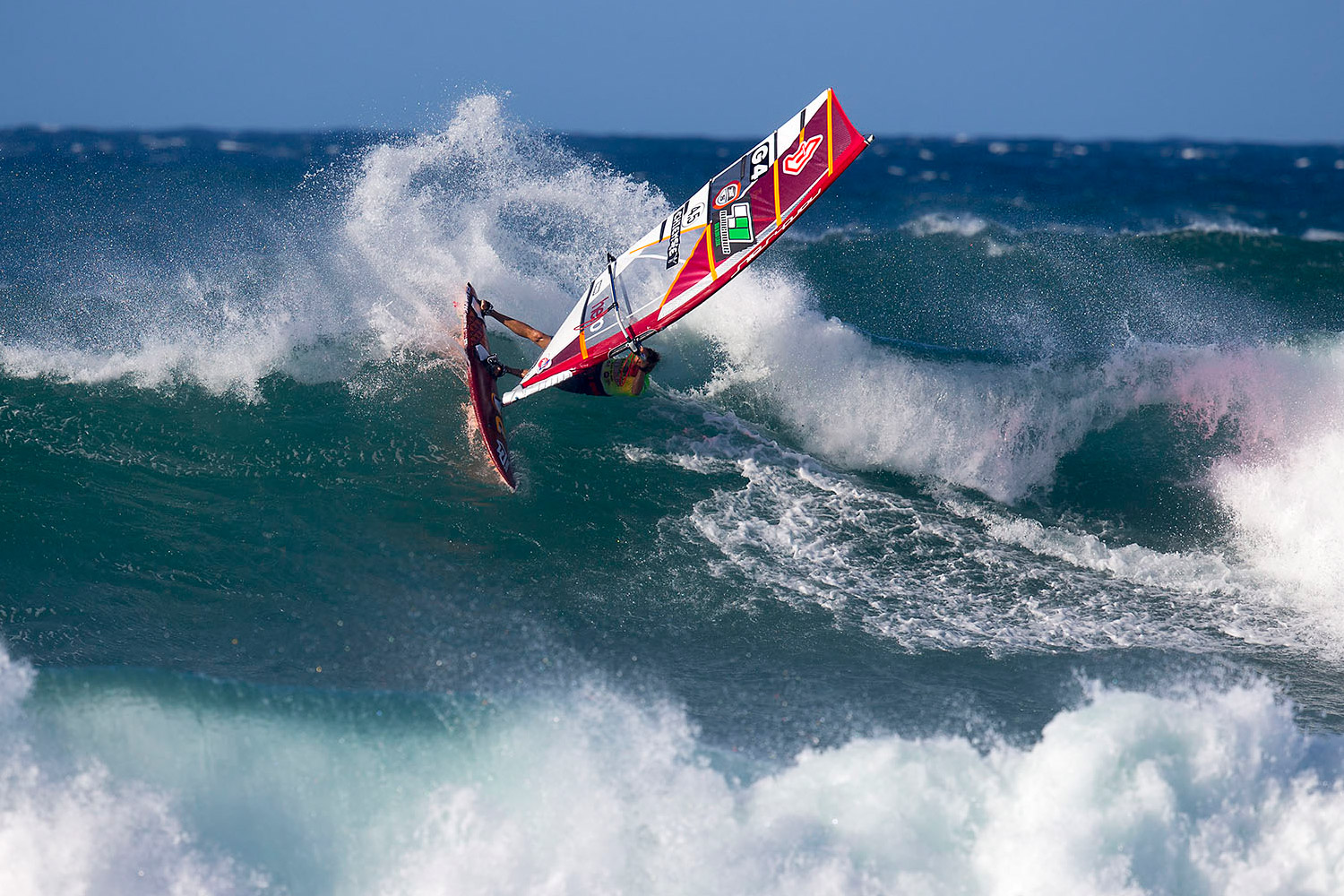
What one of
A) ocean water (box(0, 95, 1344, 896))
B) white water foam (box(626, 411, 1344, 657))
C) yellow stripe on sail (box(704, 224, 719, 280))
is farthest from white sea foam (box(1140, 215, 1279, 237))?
yellow stripe on sail (box(704, 224, 719, 280))

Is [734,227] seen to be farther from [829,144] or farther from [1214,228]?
[1214,228]

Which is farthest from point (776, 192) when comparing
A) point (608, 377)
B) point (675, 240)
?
point (608, 377)

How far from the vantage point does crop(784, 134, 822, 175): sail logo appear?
29.1ft

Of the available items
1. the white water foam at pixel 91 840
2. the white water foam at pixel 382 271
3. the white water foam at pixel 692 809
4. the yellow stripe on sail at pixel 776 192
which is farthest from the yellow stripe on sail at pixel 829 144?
the white water foam at pixel 91 840

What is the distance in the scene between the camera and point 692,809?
618 cm

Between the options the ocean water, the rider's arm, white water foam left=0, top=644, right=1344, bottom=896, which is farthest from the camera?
the rider's arm

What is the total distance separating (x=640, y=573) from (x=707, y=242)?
307cm

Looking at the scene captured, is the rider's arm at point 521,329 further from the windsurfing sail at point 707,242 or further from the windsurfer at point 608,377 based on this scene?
the windsurfing sail at point 707,242

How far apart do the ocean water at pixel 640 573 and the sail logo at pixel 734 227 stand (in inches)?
80.9

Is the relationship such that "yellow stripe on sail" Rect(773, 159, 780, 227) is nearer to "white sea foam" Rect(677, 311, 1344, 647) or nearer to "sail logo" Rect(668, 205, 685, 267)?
"sail logo" Rect(668, 205, 685, 267)

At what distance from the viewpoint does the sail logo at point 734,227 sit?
902cm

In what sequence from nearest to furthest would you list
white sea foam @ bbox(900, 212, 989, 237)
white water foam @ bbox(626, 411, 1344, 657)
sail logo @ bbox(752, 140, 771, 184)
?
1. white water foam @ bbox(626, 411, 1344, 657)
2. sail logo @ bbox(752, 140, 771, 184)
3. white sea foam @ bbox(900, 212, 989, 237)

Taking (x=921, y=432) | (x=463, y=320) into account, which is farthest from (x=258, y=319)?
(x=921, y=432)

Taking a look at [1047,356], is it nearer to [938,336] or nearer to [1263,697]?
[938,336]
